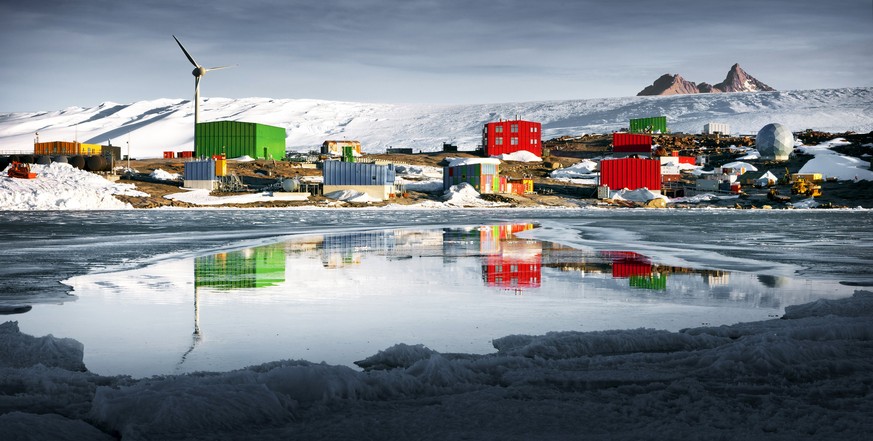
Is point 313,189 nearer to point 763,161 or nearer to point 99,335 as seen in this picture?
point 763,161

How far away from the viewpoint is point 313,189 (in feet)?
221

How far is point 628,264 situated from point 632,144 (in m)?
89.7

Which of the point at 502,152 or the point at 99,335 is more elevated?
the point at 502,152

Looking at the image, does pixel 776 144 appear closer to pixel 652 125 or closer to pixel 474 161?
pixel 652 125

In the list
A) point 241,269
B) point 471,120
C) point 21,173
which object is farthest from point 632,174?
point 471,120

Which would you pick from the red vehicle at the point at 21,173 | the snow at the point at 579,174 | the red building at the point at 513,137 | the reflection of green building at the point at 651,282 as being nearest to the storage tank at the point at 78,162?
the red vehicle at the point at 21,173

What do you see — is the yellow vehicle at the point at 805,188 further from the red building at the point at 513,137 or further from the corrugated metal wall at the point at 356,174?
the corrugated metal wall at the point at 356,174

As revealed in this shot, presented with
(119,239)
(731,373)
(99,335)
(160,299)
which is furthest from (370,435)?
(119,239)

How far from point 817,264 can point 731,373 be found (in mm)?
10847

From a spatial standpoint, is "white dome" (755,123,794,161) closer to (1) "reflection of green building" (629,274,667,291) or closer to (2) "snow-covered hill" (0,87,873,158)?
(2) "snow-covered hill" (0,87,873,158)

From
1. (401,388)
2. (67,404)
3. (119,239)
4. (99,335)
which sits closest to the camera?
(67,404)

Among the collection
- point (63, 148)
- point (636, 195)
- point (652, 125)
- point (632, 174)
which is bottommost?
point (636, 195)

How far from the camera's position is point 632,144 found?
10125 centimetres

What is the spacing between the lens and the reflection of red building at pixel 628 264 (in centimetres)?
1333
